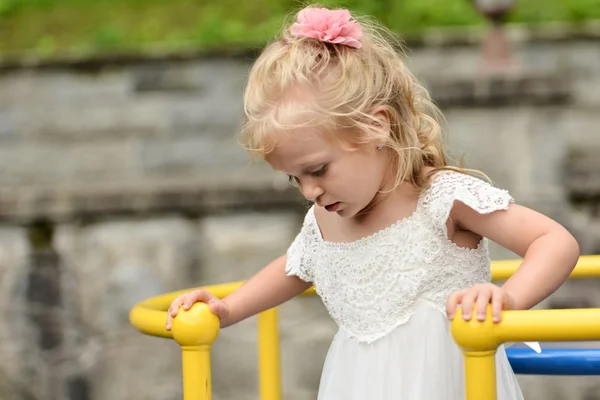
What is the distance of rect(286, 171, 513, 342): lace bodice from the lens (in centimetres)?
183

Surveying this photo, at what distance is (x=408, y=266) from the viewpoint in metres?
1.84

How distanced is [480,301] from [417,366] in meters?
0.42

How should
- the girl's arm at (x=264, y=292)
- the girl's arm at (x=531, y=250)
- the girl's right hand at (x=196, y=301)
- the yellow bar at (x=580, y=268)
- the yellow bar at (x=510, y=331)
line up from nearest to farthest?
1. the yellow bar at (x=510, y=331)
2. the girl's arm at (x=531, y=250)
3. the girl's right hand at (x=196, y=301)
4. the girl's arm at (x=264, y=292)
5. the yellow bar at (x=580, y=268)

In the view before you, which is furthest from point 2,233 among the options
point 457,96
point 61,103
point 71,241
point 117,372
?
point 61,103

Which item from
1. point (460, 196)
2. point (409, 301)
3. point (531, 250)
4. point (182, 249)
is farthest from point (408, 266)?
point (182, 249)

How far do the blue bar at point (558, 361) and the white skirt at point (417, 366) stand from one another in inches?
10.8

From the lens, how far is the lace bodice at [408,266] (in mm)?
1825

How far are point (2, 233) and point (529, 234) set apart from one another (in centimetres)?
213

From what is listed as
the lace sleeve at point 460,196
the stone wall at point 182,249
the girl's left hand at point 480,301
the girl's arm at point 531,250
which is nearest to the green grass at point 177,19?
the stone wall at point 182,249

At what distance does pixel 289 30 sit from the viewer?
1.90m

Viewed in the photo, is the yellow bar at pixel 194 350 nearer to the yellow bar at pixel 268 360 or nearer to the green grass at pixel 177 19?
the yellow bar at pixel 268 360

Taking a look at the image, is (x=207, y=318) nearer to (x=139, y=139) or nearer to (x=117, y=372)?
(x=117, y=372)

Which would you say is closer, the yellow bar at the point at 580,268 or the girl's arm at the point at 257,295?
the girl's arm at the point at 257,295

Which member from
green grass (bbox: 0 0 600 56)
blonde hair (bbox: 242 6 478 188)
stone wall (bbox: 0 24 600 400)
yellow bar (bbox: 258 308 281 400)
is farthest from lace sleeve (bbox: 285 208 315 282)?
green grass (bbox: 0 0 600 56)
